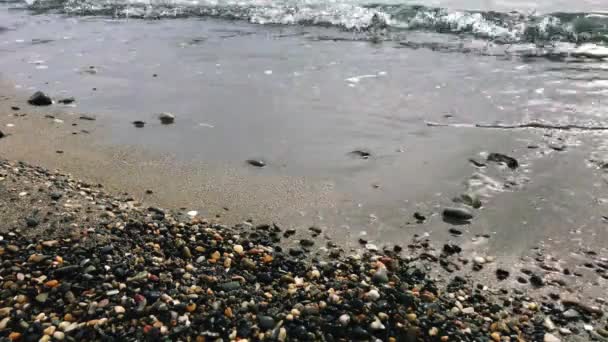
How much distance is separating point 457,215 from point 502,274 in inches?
39.1

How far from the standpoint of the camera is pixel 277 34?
14.1 metres

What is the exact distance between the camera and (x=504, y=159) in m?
6.52

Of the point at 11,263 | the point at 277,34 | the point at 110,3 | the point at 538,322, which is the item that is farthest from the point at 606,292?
the point at 110,3

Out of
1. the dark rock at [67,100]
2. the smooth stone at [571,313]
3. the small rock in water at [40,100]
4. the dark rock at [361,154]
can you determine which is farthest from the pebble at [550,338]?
the small rock in water at [40,100]

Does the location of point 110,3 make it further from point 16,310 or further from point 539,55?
point 16,310

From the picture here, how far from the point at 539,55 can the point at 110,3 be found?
15.2m

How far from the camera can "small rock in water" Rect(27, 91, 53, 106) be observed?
855 cm

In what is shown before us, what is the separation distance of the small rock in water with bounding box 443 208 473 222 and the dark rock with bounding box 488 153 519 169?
1450 millimetres

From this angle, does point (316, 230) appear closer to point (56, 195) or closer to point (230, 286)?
point (230, 286)

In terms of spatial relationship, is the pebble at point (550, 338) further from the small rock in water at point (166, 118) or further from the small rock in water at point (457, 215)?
the small rock in water at point (166, 118)

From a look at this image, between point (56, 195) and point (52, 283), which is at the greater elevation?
point (56, 195)

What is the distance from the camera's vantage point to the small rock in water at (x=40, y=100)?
8.55 meters

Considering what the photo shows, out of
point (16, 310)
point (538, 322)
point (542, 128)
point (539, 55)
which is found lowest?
point (538, 322)

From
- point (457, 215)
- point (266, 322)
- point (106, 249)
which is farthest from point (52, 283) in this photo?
point (457, 215)
